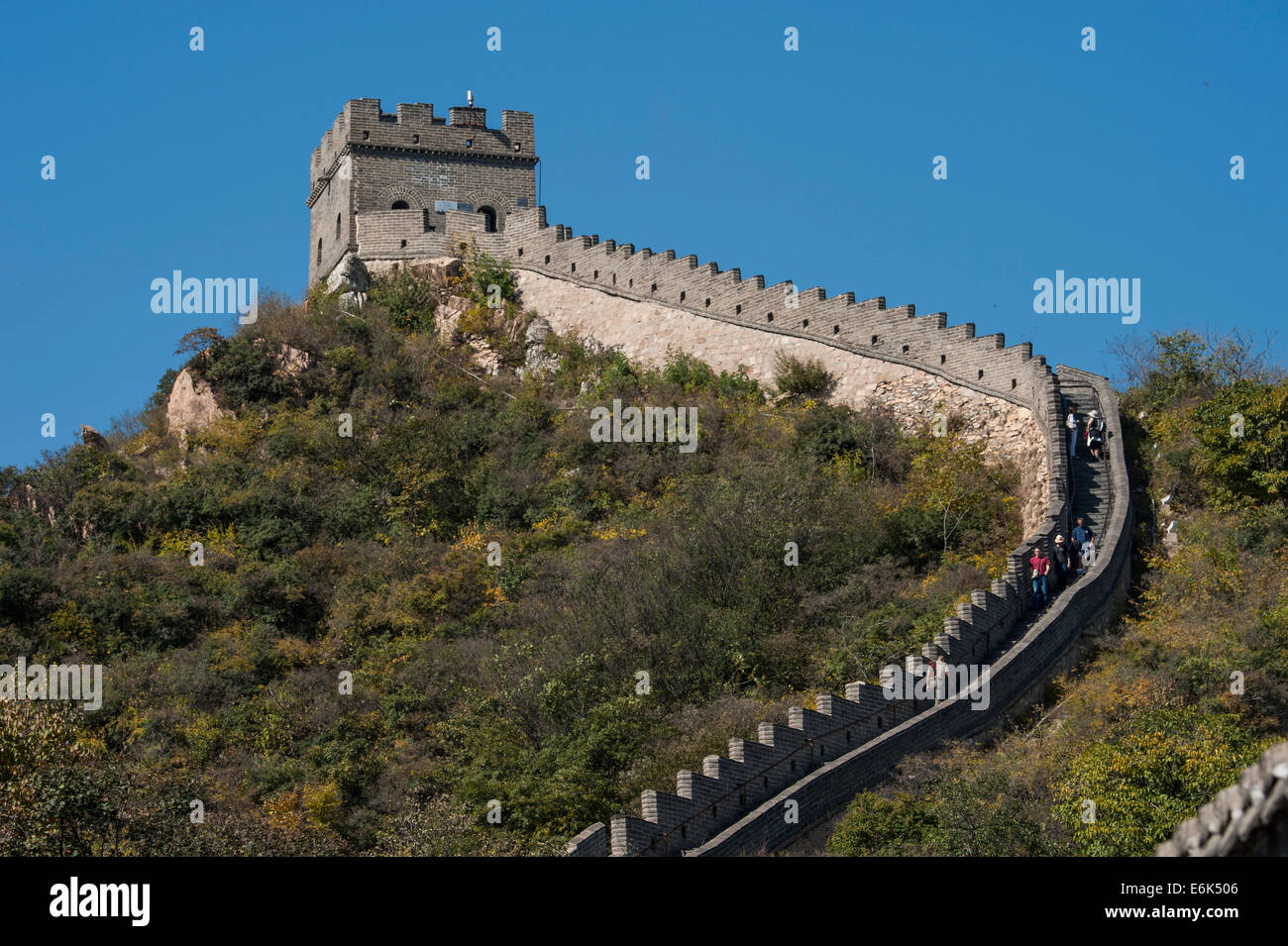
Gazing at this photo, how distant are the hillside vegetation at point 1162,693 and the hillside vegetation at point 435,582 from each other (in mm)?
879

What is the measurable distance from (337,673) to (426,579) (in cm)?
328

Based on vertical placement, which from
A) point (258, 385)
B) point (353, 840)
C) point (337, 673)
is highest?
point (258, 385)

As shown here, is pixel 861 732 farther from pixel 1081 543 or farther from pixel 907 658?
pixel 1081 543

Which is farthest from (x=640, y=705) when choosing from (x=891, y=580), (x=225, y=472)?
(x=225, y=472)

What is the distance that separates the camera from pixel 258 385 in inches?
1609

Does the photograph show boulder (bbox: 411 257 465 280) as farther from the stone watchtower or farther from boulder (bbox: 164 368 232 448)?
boulder (bbox: 164 368 232 448)

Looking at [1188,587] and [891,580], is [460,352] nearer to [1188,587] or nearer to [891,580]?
[891,580]

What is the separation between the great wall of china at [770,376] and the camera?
2233 centimetres

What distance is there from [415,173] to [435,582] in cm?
1862

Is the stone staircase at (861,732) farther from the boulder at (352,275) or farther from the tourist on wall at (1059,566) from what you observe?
the boulder at (352,275)

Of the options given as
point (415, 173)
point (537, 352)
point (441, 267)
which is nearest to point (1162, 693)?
point (537, 352)

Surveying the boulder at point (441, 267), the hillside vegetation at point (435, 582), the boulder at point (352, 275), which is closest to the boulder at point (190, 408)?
the hillside vegetation at point (435, 582)

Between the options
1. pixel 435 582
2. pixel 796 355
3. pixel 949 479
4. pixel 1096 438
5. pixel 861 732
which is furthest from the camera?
pixel 796 355

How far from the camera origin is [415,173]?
1907 inches
